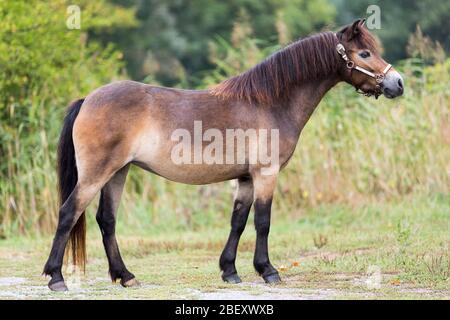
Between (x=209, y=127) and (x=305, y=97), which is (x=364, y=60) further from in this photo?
(x=209, y=127)

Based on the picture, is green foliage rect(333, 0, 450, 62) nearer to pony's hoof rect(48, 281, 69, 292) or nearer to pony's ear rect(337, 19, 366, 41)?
pony's ear rect(337, 19, 366, 41)

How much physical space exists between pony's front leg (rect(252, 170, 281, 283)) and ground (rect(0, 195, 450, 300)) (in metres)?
0.13

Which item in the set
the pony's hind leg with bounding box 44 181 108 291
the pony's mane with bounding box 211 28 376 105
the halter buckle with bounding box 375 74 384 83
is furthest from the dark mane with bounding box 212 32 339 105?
the pony's hind leg with bounding box 44 181 108 291

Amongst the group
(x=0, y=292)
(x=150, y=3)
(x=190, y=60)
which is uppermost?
(x=150, y=3)

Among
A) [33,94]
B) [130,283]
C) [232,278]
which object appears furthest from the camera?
[33,94]

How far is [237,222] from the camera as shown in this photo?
7305 millimetres

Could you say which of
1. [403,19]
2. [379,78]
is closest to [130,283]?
[379,78]

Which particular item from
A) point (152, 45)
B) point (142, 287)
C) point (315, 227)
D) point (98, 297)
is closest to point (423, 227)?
point (315, 227)

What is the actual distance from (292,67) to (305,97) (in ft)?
0.92

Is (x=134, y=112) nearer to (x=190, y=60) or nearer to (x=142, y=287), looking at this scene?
(x=142, y=287)

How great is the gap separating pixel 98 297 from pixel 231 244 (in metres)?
1.42

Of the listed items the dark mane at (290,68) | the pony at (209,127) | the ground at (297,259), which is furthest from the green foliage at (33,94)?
the dark mane at (290,68)

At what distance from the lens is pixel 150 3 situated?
23625 millimetres

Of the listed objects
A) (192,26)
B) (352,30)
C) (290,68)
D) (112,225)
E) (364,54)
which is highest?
(192,26)
